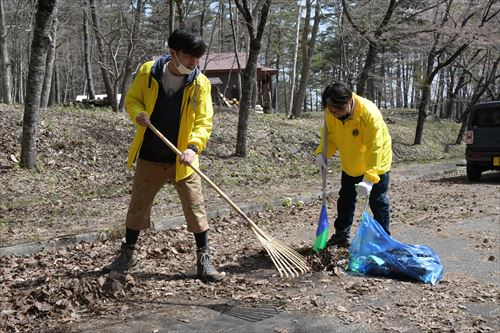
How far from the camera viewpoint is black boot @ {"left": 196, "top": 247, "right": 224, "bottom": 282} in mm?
4082

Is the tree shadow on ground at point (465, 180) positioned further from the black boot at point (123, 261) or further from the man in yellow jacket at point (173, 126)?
the black boot at point (123, 261)

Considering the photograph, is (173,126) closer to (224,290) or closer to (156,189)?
(156,189)

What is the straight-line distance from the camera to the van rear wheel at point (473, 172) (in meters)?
11.6

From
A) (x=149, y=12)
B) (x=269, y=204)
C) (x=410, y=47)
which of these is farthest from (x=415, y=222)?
(x=149, y=12)

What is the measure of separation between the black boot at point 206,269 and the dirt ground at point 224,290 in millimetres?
80

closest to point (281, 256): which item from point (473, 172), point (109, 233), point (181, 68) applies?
point (181, 68)

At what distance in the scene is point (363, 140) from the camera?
4555 millimetres

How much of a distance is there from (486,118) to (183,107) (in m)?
9.70

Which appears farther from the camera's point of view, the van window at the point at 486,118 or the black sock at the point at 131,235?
the van window at the point at 486,118

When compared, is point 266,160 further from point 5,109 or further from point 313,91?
point 313,91

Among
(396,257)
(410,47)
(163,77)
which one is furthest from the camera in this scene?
(410,47)

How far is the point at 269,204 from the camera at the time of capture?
7.91 m

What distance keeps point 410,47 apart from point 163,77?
17.7 metres

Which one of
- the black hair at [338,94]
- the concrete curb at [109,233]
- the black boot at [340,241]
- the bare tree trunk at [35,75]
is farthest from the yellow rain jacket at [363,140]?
the bare tree trunk at [35,75]
